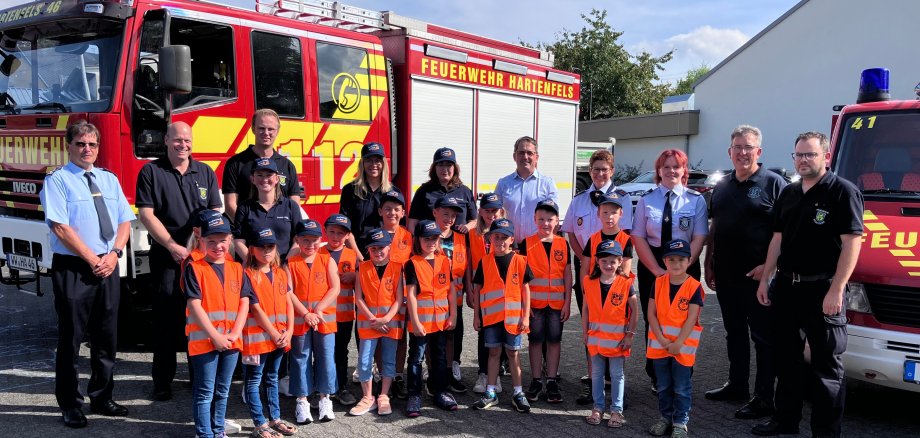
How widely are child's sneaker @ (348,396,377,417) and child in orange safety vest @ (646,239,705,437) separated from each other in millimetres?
1796

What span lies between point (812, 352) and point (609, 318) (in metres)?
1.18

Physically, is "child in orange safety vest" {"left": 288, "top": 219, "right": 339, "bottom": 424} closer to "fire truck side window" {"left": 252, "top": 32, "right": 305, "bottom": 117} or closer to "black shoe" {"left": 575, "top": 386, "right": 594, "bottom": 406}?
"black shoe" {"left": 575, "top": 386, "right": 594, "bottom": 406}

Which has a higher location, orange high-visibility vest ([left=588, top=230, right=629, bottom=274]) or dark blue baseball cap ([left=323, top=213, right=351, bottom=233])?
dark blue baseball cap ([left=323, top=213, right=351, bottom=233])

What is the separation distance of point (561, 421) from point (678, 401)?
2.47 ft

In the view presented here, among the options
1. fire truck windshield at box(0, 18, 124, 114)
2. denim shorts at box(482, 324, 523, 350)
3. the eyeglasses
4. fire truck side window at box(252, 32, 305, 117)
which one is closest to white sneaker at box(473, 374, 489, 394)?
denim shorts at box(482, 324, 523, 350)

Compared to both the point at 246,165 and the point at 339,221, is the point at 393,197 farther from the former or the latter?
the point at 246,165

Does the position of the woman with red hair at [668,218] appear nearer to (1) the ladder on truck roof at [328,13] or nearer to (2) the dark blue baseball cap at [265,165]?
(2) the dark blue baseball cap at [265,165]

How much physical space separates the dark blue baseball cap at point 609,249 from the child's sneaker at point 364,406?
177 centimetres

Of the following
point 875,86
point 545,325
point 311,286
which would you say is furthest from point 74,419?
point 875,86

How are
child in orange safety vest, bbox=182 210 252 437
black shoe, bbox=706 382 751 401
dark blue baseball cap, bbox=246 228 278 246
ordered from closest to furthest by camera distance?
child in orange safety vest, bbox=182 210 252 437, dark blue baseball cap, bbox=246 228 278 246, black shoe, bbox=706 382 751 401

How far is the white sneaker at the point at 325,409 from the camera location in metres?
4.33

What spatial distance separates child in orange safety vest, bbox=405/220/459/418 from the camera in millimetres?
4484

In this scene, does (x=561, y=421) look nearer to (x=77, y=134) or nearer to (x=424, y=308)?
(x=424, y=308)

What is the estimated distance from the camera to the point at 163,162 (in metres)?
4.60
